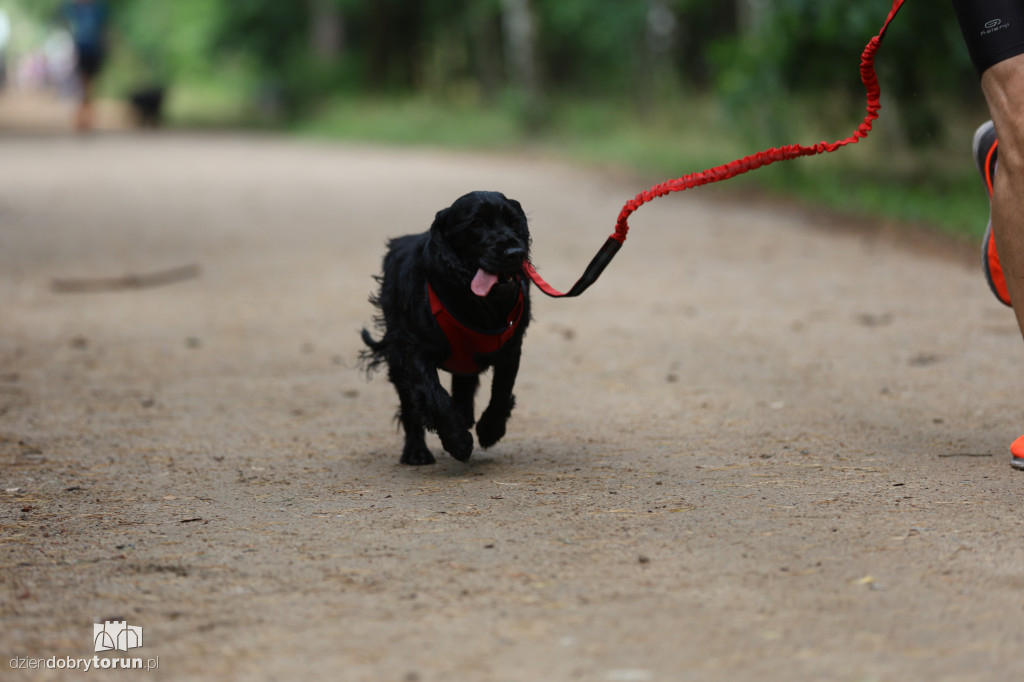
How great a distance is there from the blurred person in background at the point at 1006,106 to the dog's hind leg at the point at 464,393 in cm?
207

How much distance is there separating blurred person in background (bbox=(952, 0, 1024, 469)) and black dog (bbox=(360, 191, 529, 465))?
1.68 meters

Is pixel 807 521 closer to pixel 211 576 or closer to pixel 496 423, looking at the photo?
pixel 496 423

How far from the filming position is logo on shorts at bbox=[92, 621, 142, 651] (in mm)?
2879

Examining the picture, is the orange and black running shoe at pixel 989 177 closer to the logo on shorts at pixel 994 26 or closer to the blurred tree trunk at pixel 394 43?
the logo on shorts at pixel 994 26

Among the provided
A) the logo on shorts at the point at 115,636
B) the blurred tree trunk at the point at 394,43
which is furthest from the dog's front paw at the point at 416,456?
the blurred tree trunk at the point at 394,43

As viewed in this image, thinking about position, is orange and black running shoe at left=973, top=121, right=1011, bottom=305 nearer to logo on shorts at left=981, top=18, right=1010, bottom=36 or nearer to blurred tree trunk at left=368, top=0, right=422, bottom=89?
logo on shorts at left=981, top=18, right=1010, bottom=36

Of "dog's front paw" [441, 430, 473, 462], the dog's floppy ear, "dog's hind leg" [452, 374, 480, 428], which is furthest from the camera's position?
"dog's hind leg" [452, 374, 480, 428]

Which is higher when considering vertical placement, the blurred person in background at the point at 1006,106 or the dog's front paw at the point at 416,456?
the blurred person in background at the point at 1006,106

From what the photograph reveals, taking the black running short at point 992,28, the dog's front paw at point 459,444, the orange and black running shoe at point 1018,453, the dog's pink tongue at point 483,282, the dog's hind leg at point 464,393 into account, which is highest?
the black running short at point 992,28

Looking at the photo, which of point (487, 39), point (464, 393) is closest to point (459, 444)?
point (464, 393)

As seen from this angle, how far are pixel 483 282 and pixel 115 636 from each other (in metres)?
1.81

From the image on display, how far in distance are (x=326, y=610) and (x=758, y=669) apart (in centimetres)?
106

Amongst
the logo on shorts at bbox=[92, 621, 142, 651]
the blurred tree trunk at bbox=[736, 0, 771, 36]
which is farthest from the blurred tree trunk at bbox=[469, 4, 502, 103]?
the logo on shorts at bbox=[92, 621, 142, 651]

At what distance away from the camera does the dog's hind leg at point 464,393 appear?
514 centimetres
